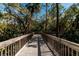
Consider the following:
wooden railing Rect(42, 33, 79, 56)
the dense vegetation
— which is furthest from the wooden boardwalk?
the dense vegetation

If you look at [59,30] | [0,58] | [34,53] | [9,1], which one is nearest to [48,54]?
[34,53]

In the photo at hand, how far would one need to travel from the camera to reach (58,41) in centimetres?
311

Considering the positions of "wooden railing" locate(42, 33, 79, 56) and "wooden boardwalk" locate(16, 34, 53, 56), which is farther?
"wooden boardwalk" locate(16, 34, 53, 56)

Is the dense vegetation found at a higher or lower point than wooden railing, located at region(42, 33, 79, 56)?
higher

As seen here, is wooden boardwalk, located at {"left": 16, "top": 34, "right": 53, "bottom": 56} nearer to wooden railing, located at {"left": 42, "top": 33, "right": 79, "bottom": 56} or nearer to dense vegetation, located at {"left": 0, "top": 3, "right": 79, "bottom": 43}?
wooden railing, located at {"left": 42, "top": 33, "right": 79, "bottom": 56}

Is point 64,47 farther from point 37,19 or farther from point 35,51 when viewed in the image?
point 37,19

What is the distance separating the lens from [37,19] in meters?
3.21

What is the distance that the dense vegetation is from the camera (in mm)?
3043

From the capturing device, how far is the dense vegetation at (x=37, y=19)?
3.04m

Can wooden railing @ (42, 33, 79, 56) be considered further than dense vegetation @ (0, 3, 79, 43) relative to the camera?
No

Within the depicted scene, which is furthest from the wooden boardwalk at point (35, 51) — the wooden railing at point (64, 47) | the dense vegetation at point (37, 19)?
the dense vegetation at point (37, 19)

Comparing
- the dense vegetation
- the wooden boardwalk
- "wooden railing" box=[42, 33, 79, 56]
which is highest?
the dense vegetation

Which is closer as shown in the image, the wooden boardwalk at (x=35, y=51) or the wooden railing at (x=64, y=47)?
the wooden railing at (x=64, y=47)

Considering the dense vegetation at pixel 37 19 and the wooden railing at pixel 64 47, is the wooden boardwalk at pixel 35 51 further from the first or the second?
the dense vegetation at pixel 37 19
